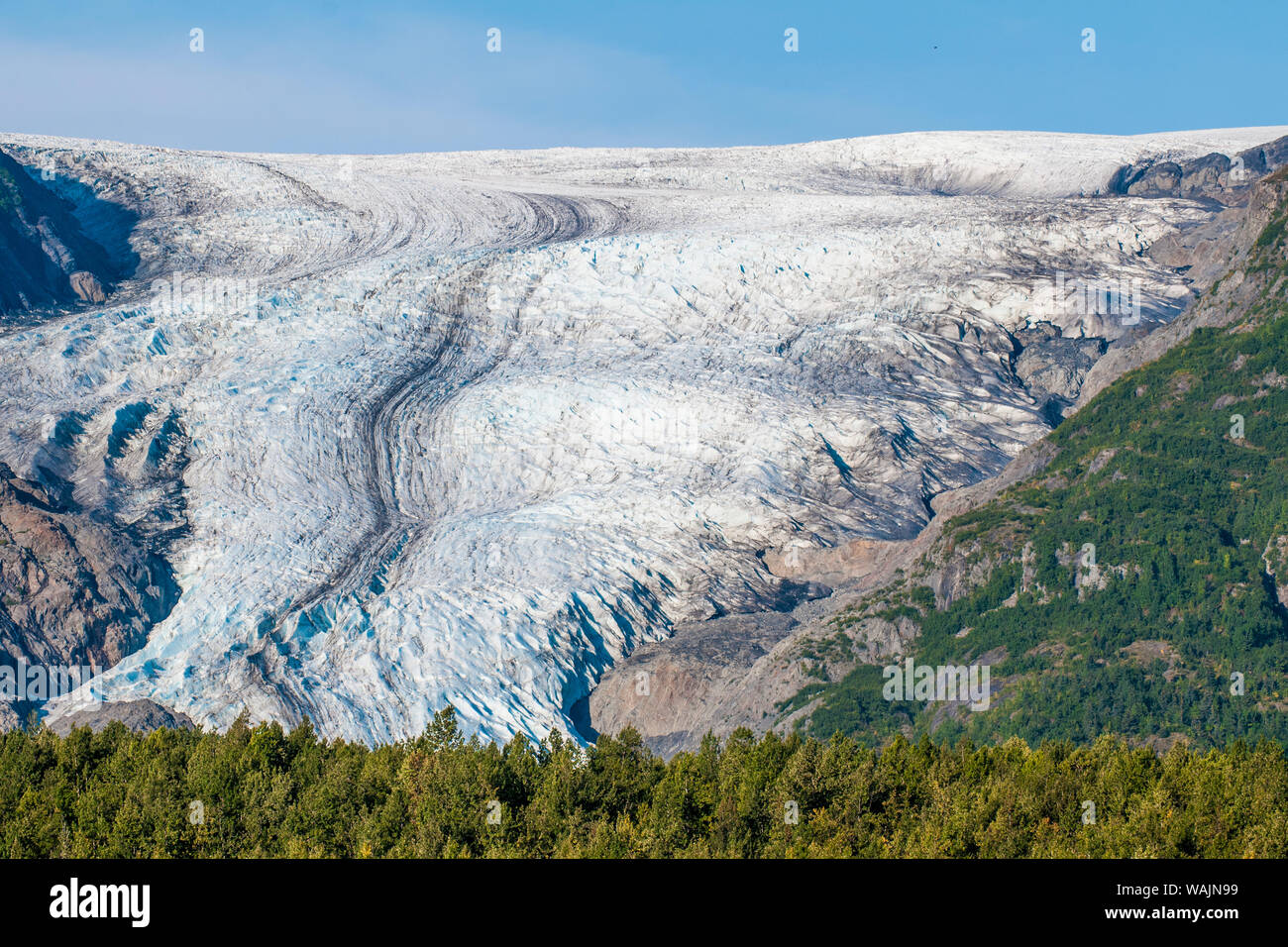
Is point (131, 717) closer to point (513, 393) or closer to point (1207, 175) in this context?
point (513, 393)

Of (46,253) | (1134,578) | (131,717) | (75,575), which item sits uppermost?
(46,253)

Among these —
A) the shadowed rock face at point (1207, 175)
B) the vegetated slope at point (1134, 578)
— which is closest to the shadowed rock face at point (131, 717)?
the vegetated slope at point (1134, 578)

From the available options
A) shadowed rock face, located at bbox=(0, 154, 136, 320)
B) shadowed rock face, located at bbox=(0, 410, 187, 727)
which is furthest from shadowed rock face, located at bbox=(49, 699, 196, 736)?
shadowed rock face, located at bbox=(0, 154, 136, 320)

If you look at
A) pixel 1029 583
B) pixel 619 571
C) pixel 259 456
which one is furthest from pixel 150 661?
pixel 1029 583

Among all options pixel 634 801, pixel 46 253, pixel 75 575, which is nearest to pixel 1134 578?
pixel 634 801

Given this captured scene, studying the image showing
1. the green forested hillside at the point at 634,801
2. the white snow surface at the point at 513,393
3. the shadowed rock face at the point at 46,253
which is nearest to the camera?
the green forested hillside at the point at 634,801

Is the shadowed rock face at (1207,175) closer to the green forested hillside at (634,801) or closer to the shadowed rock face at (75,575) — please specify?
the green forested hillside at (634,801)
